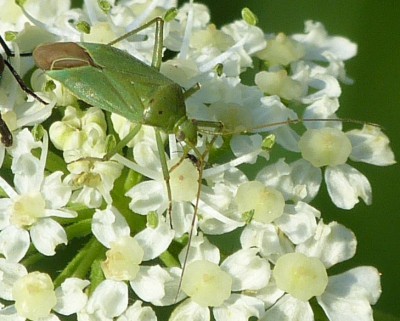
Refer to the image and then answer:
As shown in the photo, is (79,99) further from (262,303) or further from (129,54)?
(262,303)

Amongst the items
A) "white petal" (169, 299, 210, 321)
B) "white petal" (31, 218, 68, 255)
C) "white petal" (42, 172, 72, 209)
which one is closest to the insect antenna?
"white petal" (42, 172, 72, 209)

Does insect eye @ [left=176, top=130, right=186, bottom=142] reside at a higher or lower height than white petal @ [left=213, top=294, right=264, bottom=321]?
higher

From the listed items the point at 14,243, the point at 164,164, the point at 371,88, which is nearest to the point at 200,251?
the point at 164,164

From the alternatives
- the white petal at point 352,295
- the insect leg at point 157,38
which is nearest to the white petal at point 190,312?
the white petal at point 352,295

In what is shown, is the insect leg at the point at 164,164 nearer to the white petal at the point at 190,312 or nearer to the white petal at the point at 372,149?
the white petal at the point at 190,312

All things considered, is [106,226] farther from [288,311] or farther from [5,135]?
[288,311]

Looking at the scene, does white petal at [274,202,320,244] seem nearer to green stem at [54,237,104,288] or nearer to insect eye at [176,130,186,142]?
insect eye at [176,130,186,142]
